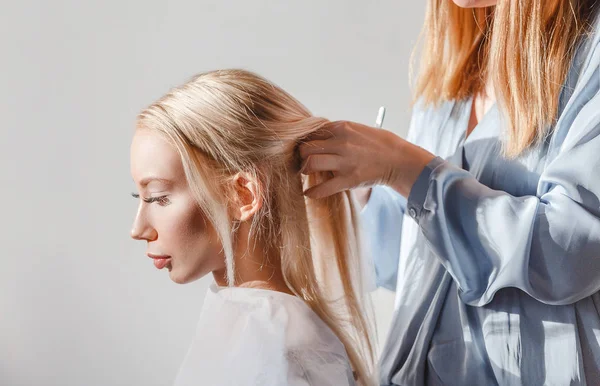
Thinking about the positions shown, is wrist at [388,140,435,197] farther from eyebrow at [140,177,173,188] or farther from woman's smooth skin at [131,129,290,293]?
eyebrow at [140,177,173,188]

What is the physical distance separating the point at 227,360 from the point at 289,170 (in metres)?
0.25

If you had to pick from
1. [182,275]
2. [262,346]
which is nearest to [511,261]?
[262,346]

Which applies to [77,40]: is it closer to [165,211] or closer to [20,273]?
[20,273]

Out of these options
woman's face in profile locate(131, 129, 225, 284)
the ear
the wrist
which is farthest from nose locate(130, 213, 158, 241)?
the wrist

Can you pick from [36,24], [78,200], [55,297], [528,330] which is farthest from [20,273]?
[528,330]

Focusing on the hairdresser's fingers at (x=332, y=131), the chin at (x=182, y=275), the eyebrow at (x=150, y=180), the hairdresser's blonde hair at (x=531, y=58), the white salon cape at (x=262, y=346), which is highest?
the hairdresser's blonde hair at (x=531, y=58)

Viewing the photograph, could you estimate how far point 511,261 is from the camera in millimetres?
834

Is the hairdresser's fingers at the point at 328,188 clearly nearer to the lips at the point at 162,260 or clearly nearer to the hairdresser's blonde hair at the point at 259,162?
the hairdresser's blonde hair at the point at 259,162

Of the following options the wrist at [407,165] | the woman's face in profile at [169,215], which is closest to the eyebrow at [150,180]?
the woman's face in profile at [169,215]

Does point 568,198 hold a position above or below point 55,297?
above

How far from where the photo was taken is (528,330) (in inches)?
35.2

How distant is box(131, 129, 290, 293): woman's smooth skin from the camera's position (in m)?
0.91

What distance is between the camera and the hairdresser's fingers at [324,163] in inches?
35.2

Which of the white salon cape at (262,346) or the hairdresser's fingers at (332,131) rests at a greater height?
the hairdresser's fingers at (332,131)
